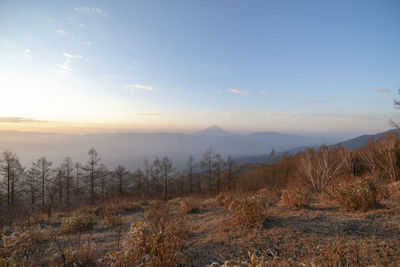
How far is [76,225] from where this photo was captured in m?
5.39

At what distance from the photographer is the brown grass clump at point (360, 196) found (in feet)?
12.6

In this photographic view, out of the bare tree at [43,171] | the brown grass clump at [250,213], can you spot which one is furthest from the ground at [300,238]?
the bare tree at [43,171]

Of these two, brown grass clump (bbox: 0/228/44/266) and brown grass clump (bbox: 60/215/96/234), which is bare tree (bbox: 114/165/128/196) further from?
brown grass clump (bbox: 0/228/44/266)

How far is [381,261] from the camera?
205cm

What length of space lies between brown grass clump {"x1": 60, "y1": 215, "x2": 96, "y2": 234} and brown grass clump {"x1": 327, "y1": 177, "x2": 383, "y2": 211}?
25.7 ft

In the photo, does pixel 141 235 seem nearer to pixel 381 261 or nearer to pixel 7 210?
pixel 381 261

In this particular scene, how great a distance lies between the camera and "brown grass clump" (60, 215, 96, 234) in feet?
17.0

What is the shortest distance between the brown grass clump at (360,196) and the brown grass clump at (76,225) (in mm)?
7830

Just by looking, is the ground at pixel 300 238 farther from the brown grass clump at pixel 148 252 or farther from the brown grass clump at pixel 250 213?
the brown grass clump at pixel 148 252

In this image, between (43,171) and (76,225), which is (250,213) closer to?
(76,225)

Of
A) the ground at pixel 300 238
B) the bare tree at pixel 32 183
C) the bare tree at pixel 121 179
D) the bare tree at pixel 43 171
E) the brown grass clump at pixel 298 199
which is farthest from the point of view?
the bare tree at pixel 121 179

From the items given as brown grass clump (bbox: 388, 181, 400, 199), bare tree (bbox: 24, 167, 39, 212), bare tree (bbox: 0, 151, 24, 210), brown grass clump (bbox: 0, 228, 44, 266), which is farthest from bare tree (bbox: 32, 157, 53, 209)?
brown grass clump (bbox: 388, 181, 400, 199)

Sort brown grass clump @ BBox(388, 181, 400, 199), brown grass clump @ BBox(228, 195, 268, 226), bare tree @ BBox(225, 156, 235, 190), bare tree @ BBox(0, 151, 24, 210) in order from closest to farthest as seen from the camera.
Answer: brown grass clump @ BBox(228, 195, 268, 226)
brown grass clump @ BBox(388, 181, 400, 199)
bare tree @ BBox(0, 151, 24, 210)
bare tree @ BBox(225, 156, 235, 190)

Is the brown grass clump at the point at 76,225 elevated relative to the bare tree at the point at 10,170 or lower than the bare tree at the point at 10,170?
elevated
